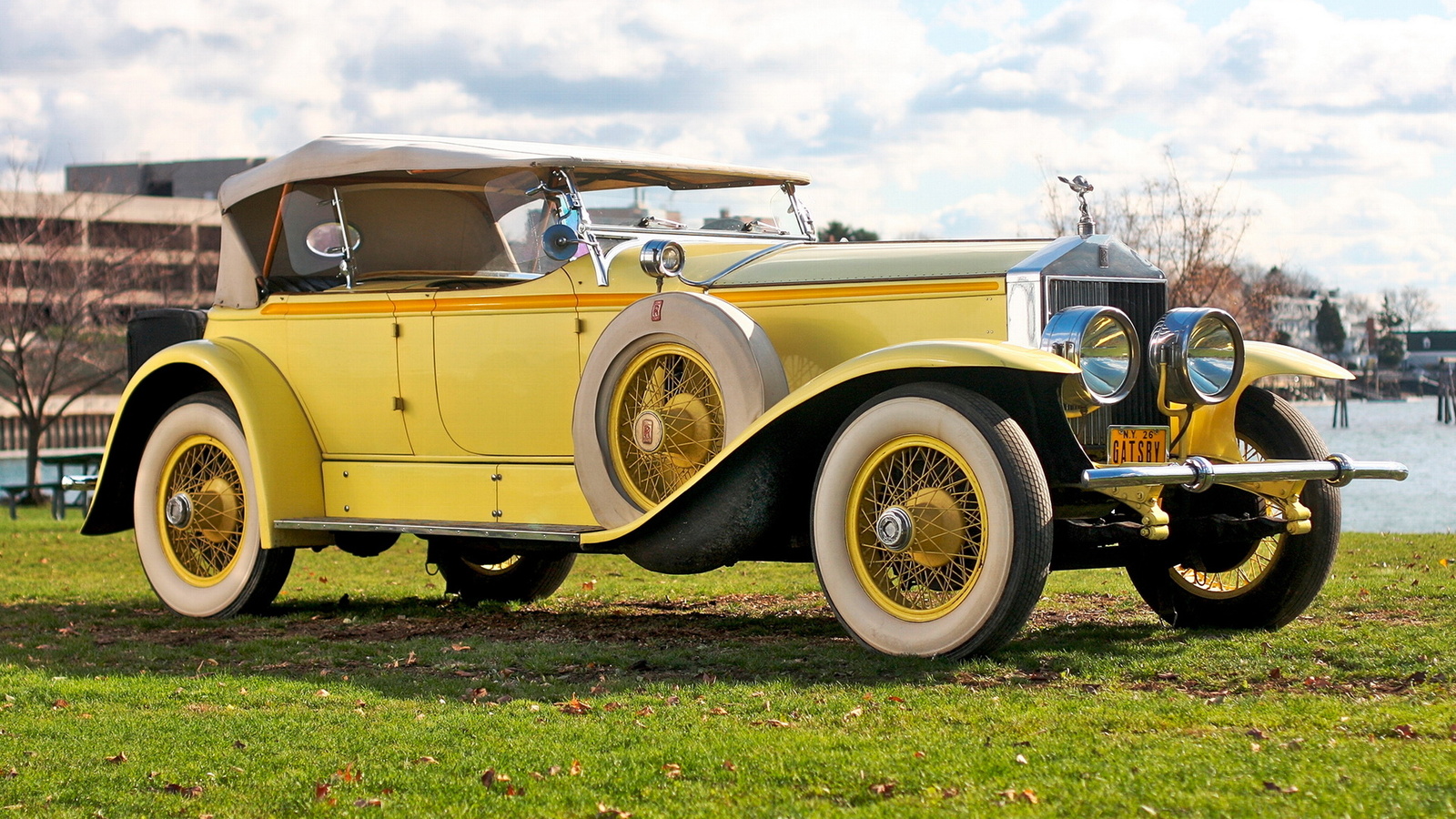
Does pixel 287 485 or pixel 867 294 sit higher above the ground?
pixel 867 294

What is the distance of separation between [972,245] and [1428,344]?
366ft

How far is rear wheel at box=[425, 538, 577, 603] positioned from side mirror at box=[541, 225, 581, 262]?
7.87 ft

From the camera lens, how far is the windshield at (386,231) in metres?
9.09

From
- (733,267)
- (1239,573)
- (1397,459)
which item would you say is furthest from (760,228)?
(1397,459)

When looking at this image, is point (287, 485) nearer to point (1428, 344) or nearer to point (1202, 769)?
point (1202, 769)

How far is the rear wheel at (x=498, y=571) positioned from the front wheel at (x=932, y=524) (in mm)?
3521

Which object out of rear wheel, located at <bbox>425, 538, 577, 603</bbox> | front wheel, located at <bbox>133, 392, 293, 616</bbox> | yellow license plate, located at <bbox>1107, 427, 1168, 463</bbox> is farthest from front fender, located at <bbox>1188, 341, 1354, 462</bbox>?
front wheel, located at <bbox>133, 392, 293, 616</bbox>

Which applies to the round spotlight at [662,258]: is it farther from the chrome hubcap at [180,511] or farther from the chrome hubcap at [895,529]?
the chrome hubcap at [180,511]

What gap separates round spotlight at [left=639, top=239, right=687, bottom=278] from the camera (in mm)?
7488

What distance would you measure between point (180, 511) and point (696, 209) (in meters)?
3.52

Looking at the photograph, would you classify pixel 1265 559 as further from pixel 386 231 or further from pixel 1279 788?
pixel 386 231

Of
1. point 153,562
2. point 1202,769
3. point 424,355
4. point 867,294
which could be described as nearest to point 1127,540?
point 867,294

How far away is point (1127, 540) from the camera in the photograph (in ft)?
22.5

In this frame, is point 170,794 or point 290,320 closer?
point 170,794
